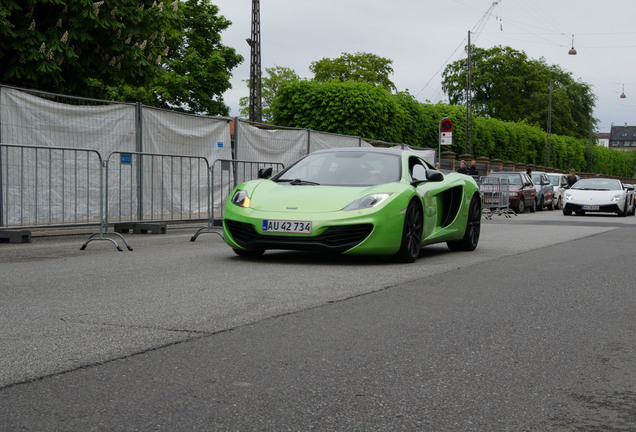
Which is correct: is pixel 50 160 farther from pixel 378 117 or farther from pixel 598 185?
pixel 378 117

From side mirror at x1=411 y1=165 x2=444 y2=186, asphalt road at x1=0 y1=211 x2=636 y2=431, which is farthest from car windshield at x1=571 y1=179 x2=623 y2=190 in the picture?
asphalt road at x1=0 y1=211 x2=636 y2=431

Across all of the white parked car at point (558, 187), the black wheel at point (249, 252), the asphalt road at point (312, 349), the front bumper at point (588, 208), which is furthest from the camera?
the white parked car at point (558, 187)

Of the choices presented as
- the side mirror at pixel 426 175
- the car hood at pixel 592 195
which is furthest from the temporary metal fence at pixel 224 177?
the car hood at pixel 592 195

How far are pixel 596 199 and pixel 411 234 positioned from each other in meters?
21.0

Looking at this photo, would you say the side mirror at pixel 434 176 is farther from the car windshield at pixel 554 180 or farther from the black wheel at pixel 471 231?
the car windshield at pixel 554 180

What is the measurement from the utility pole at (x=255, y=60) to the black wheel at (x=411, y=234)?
71.6 feet

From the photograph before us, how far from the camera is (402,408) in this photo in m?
3.34

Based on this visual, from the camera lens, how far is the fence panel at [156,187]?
1343cm

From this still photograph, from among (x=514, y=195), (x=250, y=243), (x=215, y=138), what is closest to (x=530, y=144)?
(x=514, y=195)

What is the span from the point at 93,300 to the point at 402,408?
3324mm

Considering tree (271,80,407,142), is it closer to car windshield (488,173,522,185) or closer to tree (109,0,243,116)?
car windshield (488,173,522,185)

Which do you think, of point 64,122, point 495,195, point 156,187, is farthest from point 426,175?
point 495,195

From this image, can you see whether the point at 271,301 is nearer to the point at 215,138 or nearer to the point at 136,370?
the point at 136,370

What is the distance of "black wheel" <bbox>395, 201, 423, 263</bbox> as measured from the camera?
902 cm
